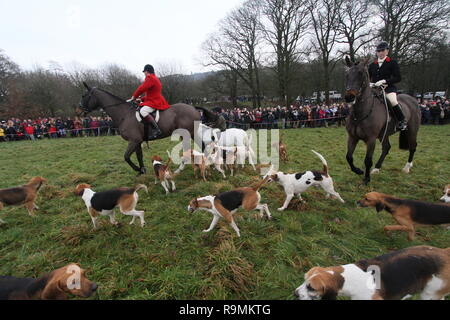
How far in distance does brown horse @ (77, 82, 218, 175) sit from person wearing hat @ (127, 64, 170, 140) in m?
0.24

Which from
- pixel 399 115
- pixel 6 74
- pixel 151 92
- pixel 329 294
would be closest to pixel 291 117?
pixel 399 115

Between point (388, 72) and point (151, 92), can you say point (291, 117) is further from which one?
point (151, 92)

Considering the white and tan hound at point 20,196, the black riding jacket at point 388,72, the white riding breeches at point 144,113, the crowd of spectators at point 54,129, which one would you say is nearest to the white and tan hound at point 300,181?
the black riding jacket at point 388,72

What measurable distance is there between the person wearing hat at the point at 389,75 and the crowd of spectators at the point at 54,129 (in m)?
21.8

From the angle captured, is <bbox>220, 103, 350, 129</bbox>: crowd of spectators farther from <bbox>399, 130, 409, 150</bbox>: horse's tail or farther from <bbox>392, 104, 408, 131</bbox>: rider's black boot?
<bbox>392, 104, 408, 131</bbox>: rider's black boot

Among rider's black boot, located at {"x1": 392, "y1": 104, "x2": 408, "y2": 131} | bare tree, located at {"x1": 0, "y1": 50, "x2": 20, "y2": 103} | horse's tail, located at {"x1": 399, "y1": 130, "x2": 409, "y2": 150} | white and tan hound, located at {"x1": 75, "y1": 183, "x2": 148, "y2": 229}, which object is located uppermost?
→ bare tree, located at {"x1": 0, "y1": 50, "x2": 20, "y2": 103}

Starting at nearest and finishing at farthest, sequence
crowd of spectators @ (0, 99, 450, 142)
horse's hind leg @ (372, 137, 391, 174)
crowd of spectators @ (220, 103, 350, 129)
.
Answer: horse's hind leg @ (372, 137, 391, 174)
crowd of spectators @ (220, 103, 350, 129)
crowd of spectators @ (0, 99, 450, 142)

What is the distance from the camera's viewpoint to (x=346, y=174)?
6.77 metres

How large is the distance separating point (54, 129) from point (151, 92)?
65.6 ft

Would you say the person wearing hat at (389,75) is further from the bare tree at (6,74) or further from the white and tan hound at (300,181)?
the bare tree at (6,74)

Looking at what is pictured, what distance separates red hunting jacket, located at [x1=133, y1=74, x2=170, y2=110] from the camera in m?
6.91

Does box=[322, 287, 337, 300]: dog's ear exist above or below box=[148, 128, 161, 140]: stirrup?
below

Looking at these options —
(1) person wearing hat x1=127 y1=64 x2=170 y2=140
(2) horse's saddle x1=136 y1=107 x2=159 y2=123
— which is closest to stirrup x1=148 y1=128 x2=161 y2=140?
(1) person wearing hat x1=127 y1=64 x2=170 y2=140
